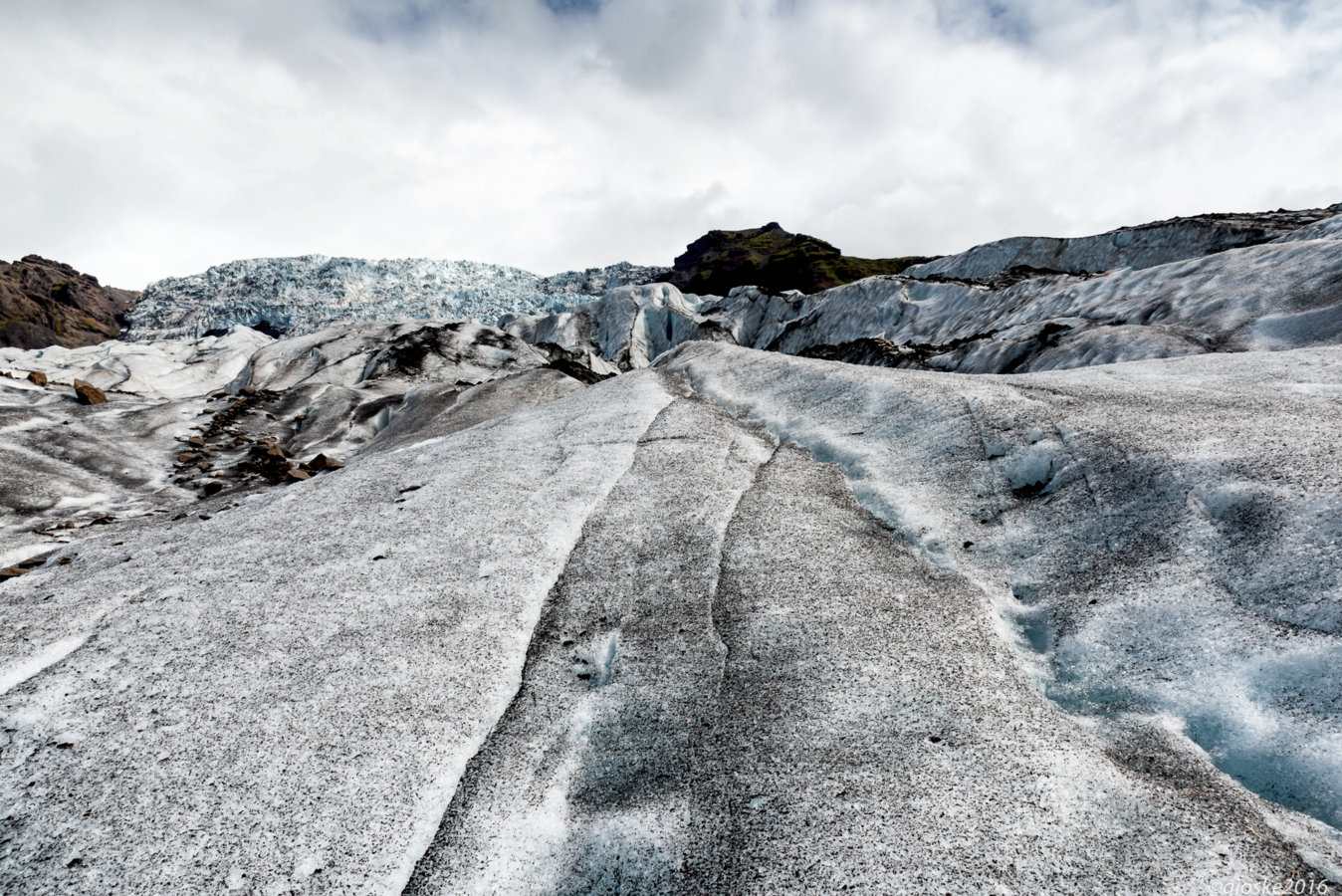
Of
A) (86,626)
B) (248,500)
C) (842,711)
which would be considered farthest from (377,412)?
(842,711)

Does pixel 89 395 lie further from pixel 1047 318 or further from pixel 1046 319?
pixel 1047 318

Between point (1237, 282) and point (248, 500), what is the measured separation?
1599 inches

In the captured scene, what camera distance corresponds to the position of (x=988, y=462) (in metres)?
11.2

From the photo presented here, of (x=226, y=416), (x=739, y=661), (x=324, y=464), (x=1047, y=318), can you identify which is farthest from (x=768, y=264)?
(x=739, y=661)

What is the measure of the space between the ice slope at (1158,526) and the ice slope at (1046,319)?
14481 millimetres

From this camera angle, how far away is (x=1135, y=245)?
58.3 meters

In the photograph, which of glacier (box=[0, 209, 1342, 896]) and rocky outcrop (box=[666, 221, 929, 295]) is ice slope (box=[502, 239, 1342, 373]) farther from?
rocky outcrop (box=[666, 221, 929, 295])

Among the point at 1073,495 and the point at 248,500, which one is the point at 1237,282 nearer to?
Answer: the point at 1073,495

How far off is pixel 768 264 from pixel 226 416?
4594 inches

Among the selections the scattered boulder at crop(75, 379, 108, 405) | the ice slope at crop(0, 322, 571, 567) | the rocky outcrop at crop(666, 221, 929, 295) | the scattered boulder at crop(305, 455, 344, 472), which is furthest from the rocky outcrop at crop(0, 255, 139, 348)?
the scattered boulder at crop(305, 455, 344, 472)

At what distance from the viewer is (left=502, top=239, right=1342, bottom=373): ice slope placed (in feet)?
83.5

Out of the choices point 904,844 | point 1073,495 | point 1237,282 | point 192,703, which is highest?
point 1237,282

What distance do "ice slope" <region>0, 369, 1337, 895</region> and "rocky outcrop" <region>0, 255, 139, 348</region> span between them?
14025cm

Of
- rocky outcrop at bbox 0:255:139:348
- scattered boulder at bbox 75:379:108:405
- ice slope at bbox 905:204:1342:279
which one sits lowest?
scattered boulder at bbox 75:379:108:405
